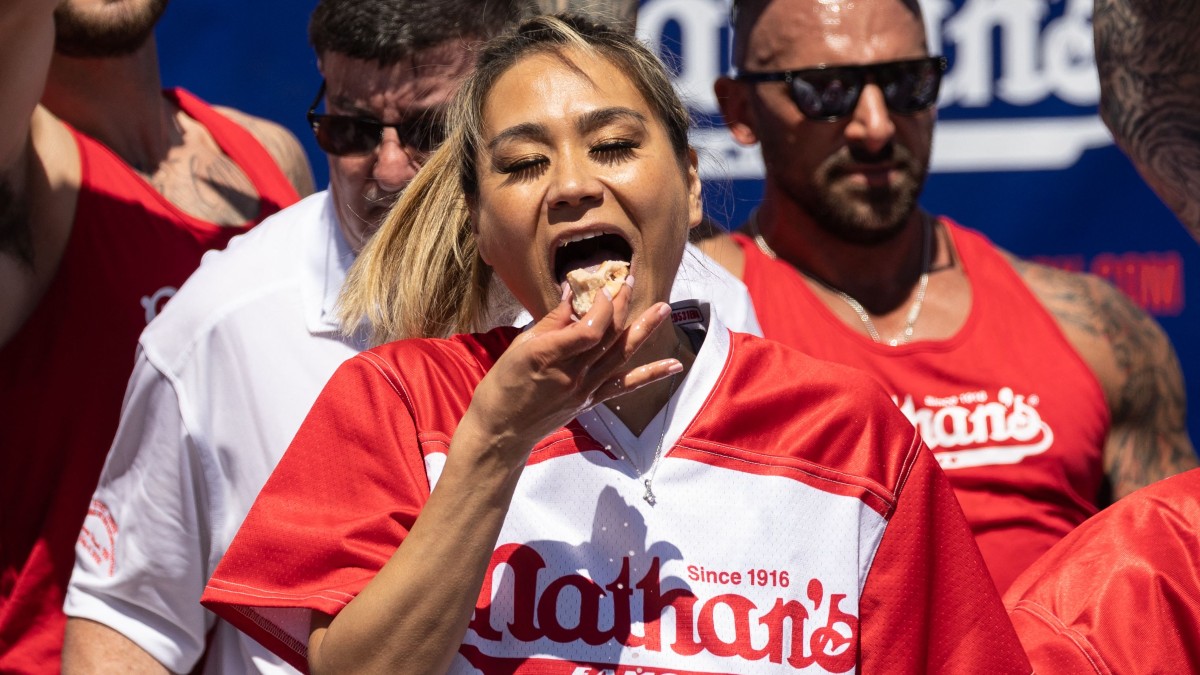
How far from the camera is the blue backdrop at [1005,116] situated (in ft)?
12.2

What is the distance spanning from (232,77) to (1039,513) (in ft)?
7.44

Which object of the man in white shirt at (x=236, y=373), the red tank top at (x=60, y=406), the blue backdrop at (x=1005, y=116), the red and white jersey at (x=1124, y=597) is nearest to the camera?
the red and white jersey at (x=1124, y=597)

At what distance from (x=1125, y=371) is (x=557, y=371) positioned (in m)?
1.93

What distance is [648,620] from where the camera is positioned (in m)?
1.54

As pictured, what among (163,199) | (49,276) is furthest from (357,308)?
(163,199)

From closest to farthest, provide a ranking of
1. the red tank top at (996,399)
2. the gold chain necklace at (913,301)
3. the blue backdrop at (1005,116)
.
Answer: the red tank top at (996,399)
the gold chain necklace at (913,301)
the blue backdrop at (1005,116)

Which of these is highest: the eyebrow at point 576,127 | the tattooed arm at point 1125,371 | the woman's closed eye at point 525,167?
the eyebrow at point 576,127

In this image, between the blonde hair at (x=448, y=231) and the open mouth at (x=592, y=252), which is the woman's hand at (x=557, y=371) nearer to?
the open mouth at (x=592, y=252)

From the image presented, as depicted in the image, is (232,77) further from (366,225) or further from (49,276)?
(366,225)

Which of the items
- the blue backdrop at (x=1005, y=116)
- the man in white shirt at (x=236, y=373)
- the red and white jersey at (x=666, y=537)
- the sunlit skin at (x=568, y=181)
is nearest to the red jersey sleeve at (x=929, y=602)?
the red and white jersey at (x=666, y=537)

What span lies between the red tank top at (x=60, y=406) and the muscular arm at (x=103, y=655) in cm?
34

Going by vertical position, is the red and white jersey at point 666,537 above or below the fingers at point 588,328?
below

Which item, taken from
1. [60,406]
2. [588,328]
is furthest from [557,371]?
[60,406]

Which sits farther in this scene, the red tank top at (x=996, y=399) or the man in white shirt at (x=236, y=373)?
the red tank top at (x=996, y=399)
